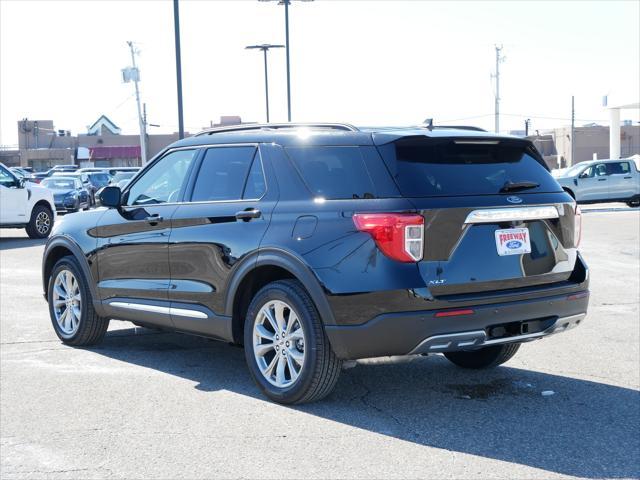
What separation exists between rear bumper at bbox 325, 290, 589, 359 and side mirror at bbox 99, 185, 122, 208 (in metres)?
2.81

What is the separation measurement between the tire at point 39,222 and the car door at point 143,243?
14.2 meters

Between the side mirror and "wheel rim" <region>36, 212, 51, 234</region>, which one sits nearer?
the side mirror

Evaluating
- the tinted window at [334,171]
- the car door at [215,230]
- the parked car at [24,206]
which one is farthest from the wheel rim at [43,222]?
the tinted window at [334,171]

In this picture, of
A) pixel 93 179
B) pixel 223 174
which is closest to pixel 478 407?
pixel 223 174

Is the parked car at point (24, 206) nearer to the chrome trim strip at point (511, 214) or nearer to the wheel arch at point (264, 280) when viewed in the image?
the wheel arch at point (264, 280)

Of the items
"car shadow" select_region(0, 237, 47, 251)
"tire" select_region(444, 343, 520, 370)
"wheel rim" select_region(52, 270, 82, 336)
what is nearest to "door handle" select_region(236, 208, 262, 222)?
"tire" select_region(444, 343, 520, 370)

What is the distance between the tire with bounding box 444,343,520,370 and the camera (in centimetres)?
683

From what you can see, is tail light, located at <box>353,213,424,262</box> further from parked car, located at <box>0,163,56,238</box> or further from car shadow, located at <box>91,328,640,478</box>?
parked car, located at <box>0,163,56,238</box>

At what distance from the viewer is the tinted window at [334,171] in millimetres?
→ 5766

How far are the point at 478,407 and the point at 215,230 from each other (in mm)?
2284

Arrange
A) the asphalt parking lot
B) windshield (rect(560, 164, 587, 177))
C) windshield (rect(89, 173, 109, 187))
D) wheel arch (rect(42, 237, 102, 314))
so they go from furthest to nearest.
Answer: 1. windshield (rect(89, 173, 109, 187))
2. windshield (rect(560, 164, 587, 177))
3. wheel arch (rect(42, 237, 102, 314))
4. the asphalt parking lot

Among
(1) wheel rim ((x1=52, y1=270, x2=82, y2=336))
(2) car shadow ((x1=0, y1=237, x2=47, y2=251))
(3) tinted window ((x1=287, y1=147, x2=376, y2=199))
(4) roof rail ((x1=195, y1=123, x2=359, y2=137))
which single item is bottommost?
(2) car shadow ((x1=0, y1=237, x2=47, y2=251))

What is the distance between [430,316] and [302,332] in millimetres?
935

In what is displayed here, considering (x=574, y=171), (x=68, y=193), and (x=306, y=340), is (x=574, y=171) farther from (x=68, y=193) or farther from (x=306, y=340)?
(x=306, y=340)
